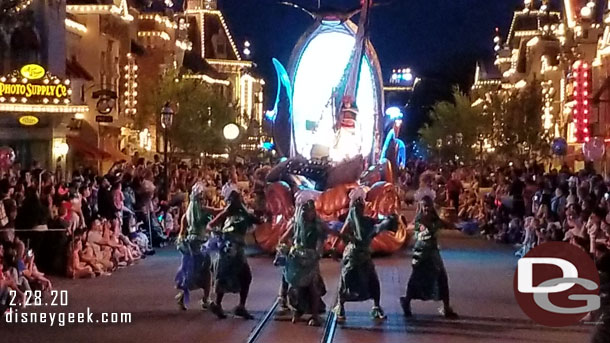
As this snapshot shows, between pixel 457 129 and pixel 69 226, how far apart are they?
65.2 m

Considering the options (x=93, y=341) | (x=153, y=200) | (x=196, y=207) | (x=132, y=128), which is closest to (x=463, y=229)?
(x=196, y=207)

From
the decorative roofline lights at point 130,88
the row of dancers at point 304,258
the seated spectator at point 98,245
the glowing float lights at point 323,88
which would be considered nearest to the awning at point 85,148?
the decorative roofline lights at point 130,88

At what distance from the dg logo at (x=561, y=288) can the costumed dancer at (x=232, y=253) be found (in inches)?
149

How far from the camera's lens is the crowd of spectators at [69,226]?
53.6 feet

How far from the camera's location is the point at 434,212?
1544 cm

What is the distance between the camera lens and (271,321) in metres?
15.0

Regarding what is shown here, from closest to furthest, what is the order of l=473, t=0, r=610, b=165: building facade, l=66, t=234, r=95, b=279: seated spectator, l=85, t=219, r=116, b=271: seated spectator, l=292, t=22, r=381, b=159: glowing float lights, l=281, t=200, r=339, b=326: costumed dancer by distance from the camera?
l=281, t=200, r=339, b=326: costumed dancer < l=66, t=234, r=95, b=279: seated spectator < l=85, t=219, r=116, b=271: seated spectator < l=292, t=22, r=381, b=159: glowing float lights < l=473, t=0, r=610, b=165: building facade

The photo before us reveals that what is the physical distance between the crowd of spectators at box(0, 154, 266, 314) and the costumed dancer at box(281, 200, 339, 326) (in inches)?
89.1

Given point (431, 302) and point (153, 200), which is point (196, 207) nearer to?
point (431, 302)

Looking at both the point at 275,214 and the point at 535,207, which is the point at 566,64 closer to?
the point at 535,207

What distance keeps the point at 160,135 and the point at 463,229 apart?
41.6m

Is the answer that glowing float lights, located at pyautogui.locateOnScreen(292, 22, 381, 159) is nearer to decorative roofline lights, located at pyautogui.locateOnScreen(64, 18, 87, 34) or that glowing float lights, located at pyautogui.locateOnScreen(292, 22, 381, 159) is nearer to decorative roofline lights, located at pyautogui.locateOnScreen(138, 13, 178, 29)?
decorative roofline lights, located at pyautogui.locateOnScreen(64, 18, 87, 34)

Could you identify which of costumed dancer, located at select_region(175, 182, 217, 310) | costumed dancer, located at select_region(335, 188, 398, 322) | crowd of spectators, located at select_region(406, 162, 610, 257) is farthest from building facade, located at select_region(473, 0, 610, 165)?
costumed dancer, located at select_region(175, 182, 217, 310)

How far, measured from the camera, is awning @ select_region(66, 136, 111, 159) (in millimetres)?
41681
